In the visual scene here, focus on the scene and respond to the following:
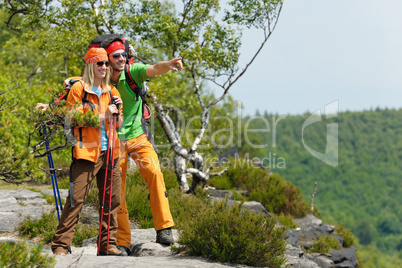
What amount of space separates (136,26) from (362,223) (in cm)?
10294

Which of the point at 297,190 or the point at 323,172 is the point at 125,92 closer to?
the point at 297,190

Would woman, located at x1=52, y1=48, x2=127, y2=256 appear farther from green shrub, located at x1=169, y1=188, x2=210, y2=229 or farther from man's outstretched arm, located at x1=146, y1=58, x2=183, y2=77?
green shrub, located at x1=169, y1=188, x2=210, y2=229

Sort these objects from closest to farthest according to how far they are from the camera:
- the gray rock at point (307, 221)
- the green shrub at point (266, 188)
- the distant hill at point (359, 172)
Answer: the gray rock at point (307, 221) < the green shrub at point (266, 188) < the distant hill at point (359, 172)

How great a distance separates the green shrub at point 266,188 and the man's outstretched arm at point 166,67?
962 centimetres

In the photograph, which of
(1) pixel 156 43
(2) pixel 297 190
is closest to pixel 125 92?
(1) pixel 156 43

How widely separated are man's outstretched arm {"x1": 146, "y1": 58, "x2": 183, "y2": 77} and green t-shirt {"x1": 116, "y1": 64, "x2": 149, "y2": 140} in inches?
7.5

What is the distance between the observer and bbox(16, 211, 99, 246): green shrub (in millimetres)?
7727

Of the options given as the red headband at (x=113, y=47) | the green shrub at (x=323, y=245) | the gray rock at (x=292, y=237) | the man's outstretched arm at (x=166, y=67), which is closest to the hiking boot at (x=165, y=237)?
the man's outstretched arm at (x=166, y=67)

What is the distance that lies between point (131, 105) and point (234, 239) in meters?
2.13

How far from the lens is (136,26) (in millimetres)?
12625

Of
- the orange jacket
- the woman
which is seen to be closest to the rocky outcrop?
the woman

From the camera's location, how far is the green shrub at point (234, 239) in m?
5.34

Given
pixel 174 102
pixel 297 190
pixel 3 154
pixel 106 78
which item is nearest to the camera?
pixel 3 154

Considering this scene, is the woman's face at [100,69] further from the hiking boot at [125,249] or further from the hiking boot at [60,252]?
the hiking boot at [125,249]
